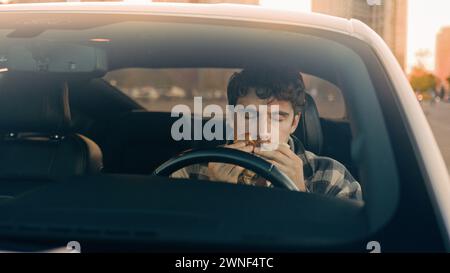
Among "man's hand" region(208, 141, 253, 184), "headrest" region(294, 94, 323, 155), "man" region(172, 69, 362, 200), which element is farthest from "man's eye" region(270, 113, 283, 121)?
"headrest" region(294, 94, 323, 155)

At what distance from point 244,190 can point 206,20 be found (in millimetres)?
479

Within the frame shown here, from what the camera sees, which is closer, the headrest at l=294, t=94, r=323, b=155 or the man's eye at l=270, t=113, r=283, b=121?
the man's eye at l=270, t=113, r=283, b=121

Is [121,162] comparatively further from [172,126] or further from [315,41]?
[315,41]

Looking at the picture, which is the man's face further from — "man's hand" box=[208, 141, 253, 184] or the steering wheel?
the steering wheel

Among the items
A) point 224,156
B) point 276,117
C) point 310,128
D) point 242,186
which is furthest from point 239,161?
point 310,128

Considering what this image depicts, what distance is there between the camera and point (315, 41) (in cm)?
219

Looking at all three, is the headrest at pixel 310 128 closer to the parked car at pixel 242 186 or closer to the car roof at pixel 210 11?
the parked car at pixel 242 186

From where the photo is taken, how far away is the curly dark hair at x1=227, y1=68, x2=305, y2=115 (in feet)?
8.95

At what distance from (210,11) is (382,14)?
4.41 metres

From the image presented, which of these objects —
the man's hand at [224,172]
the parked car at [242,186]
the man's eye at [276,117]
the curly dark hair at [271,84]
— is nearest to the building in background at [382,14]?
the curly dark hair at [271,84]

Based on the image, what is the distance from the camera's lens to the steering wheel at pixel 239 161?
2.27 m

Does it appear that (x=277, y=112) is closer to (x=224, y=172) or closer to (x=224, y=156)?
(x=224, y=172)

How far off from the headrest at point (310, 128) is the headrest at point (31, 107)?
1.00 metres
